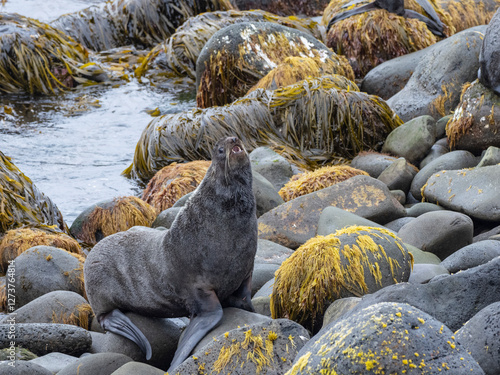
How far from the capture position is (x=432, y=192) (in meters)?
6.35

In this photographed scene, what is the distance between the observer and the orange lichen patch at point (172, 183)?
7891mm

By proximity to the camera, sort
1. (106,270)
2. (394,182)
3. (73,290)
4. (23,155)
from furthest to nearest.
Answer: (23,155) < (394,182) < (73,290) < (106,270)

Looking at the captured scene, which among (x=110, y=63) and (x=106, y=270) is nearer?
(x=106, y=270)

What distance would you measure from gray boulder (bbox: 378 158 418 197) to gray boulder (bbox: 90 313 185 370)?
3.27 meters

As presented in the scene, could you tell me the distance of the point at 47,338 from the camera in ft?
14.6

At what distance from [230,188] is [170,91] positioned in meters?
8.34

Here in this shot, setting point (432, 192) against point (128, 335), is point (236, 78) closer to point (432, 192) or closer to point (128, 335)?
point (432, 192)

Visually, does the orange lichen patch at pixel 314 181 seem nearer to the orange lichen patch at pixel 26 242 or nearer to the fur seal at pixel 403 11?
the orange lichen patch at pixel 26 242

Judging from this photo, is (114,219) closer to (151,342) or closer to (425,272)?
(151,342)

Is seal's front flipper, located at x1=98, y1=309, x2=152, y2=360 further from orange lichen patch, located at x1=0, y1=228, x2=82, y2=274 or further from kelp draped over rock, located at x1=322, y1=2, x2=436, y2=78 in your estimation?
kelp draped over rock, located at x1=322, y1=2, x2=436, y2=78

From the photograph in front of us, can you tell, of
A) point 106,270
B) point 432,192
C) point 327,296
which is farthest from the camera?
point 432,192

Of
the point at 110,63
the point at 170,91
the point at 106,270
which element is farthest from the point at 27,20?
the point at 106,270

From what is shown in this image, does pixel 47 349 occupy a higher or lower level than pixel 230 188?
lower

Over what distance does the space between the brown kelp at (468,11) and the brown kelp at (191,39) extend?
8.01ft
